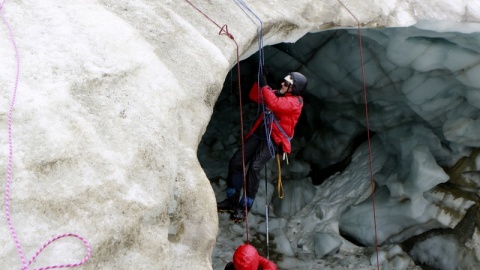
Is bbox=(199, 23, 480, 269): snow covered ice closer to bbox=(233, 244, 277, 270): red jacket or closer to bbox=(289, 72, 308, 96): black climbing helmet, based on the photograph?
bbox=(289, 72, 308, 96): black climbing helmet

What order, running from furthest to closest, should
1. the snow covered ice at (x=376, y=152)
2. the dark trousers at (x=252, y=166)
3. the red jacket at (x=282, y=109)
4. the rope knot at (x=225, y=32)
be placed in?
the snow covered ice at (x=376, y=152), the dark trousers at (x=252, y=166), the red jacket at (x=282, y=109), the rope knot at (x=225, y=32)

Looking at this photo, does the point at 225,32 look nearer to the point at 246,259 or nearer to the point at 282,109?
the point at 282,109

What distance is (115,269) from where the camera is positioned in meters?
2.39

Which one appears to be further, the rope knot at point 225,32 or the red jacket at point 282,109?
the red jacket at point 282,109

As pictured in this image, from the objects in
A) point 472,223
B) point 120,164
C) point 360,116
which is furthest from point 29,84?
point 472,223

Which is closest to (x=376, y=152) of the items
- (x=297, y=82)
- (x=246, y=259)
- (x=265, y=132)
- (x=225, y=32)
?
(x=265, y=132)

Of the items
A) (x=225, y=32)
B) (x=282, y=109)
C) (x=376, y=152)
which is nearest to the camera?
(x=225, y=32)

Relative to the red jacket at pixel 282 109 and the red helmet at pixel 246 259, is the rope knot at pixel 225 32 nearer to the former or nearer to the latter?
the red jacket at pixel 282 109

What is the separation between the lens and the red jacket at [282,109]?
14.1 feet

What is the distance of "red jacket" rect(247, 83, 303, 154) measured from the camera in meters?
4.30

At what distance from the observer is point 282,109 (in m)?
4.35

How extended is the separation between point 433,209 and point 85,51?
5101mm

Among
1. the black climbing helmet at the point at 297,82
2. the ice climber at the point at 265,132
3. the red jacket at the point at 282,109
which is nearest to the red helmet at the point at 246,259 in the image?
the ice climber at the point at 265,132

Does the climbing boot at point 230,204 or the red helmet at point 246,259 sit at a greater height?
the red helmet at point 246,259
